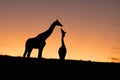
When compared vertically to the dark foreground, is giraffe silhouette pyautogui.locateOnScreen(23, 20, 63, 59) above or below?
above

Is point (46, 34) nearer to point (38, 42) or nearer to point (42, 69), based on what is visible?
point (38, 42)

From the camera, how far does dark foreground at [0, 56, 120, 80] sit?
19594mm

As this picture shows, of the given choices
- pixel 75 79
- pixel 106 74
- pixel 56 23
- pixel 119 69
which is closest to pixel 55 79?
pixel 75 79

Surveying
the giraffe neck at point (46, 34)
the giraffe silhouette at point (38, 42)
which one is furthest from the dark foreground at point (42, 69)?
the giraffe neck at point (46, 34)

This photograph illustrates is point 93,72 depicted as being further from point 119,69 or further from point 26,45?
point 26,45

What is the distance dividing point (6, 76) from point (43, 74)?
216 cm

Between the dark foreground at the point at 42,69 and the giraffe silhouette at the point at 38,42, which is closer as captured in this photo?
the dark foreground at the point at 42,69

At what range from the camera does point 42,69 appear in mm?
21531

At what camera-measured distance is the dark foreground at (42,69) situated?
19.6 metres

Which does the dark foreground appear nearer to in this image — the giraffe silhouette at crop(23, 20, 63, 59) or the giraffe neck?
the giraffe silhouette at crop(23, 20, 63, 59)

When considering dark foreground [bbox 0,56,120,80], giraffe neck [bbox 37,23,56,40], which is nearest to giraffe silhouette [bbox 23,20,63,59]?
giraffe neck [bbox 37,23,56,40]

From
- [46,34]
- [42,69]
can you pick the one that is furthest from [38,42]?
[42,69]

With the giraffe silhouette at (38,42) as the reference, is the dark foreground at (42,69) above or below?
below

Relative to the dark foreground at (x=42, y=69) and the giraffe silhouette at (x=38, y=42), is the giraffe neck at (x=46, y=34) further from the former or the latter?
the dark foreground at (x=42, y=69)
